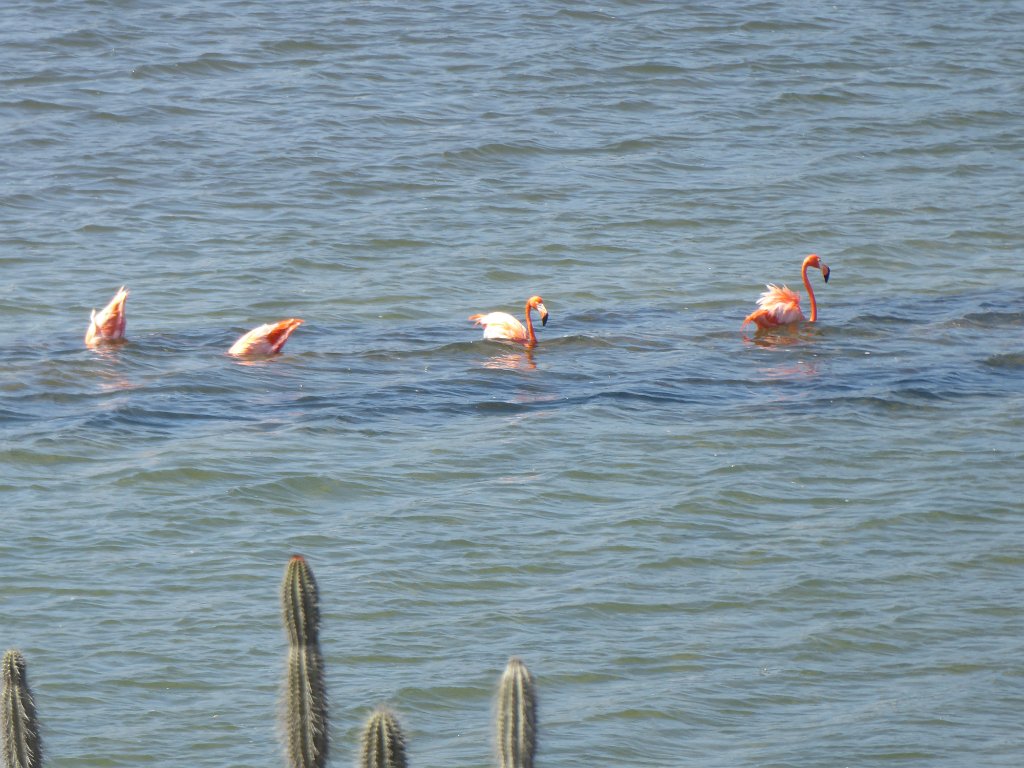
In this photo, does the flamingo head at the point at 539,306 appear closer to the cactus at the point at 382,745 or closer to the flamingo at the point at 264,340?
the flamingo at the point at 264,340

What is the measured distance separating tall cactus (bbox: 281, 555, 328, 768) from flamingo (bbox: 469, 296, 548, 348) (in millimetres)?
7406

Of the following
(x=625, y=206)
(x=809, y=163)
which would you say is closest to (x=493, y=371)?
(x=625, y=206)

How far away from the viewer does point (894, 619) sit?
6645 millimetres

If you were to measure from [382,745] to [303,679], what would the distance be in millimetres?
287

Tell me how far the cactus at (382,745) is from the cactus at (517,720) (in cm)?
21

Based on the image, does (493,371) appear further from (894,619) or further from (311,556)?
(894,619)

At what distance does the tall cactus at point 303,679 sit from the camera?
10.9 feet

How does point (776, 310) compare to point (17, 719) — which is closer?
point (17, 719)

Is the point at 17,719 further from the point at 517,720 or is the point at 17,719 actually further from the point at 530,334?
the point at 530,334

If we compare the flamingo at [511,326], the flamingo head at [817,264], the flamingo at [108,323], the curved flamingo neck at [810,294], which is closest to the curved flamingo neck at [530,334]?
the flamingo at [511,326]

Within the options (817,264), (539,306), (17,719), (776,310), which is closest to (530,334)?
(539,306)

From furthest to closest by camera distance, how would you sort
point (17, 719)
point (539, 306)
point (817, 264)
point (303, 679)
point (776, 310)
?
point (817, 264) < point (776, 310) < point (539, 306) < point (303, 679) < point (17, 719)

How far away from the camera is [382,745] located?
3119 millimetres

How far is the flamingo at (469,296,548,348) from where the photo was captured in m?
10.8
